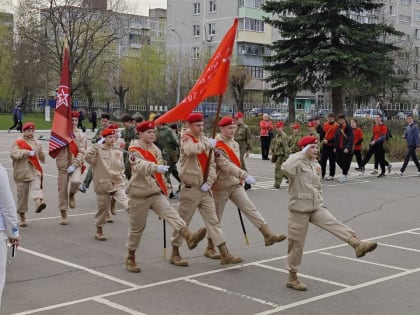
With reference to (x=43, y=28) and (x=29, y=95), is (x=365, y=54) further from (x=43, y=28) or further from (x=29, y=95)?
(x=29, y=95)

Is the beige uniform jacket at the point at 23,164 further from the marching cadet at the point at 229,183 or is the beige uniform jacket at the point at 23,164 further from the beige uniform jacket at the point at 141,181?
the marching cadet at the point at 229,183

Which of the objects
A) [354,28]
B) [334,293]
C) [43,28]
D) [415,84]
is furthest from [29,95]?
[334,293]

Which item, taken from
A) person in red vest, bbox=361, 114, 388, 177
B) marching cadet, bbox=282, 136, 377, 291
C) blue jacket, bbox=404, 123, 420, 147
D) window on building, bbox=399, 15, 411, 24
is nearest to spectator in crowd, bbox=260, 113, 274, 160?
person in red vest, bbox=361, 114, 388, 177

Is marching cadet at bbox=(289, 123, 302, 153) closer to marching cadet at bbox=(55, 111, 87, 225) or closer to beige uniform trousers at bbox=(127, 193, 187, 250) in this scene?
marching cadet at bbox=(55, 111, 87, 225)

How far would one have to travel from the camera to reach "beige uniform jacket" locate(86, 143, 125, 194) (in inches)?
425

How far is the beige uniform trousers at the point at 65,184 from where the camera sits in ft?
39.3

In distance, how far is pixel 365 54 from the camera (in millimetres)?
37500

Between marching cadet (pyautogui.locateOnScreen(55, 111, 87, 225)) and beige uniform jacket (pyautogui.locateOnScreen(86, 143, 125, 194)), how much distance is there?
0.96 meters

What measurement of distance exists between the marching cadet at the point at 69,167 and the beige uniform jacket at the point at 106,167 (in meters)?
→ 0.96

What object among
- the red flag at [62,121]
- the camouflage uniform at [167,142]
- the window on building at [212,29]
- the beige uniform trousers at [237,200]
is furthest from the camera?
the window on building at [212,29]

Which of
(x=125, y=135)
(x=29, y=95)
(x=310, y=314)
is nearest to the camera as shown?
(x=310, y=314)

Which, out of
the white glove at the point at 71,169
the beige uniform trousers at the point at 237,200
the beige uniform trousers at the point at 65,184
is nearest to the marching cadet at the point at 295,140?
the beige uniform trousers at the point at 65,184

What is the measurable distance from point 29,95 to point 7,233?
77.3m

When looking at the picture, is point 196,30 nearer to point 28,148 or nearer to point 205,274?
point 28,148
